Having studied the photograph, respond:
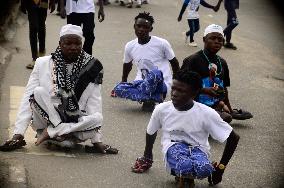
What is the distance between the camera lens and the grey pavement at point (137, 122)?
18.2 ft

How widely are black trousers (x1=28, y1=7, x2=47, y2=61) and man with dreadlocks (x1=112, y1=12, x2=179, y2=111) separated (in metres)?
1.70

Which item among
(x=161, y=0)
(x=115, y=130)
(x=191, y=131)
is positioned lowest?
(x=161, y=0)

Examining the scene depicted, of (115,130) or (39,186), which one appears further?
(115,130)

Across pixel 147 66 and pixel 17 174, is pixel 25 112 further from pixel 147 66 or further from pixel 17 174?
pixel 147 66

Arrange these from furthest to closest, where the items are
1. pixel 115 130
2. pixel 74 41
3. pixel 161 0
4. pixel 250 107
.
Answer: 1. pixel 161 0
2. pixel 250 107
3. pixel 115 130
4. pixel 74 41

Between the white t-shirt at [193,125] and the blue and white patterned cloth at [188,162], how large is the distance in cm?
9

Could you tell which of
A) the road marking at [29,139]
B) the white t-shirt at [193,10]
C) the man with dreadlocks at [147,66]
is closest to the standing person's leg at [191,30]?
the white t-shirt at [193,10]

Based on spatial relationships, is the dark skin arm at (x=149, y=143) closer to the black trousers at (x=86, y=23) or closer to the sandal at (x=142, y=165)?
the sandal at (x=142, y=165)

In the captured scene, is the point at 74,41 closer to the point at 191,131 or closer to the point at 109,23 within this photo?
the point at 191,131

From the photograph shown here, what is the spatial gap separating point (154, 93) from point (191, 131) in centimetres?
256

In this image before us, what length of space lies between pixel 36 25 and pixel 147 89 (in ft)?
7.62

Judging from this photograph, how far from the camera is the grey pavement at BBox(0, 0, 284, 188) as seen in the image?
5559 mm

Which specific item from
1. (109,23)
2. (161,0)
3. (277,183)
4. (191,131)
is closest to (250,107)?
(277,183)

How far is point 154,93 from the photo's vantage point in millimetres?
7824
